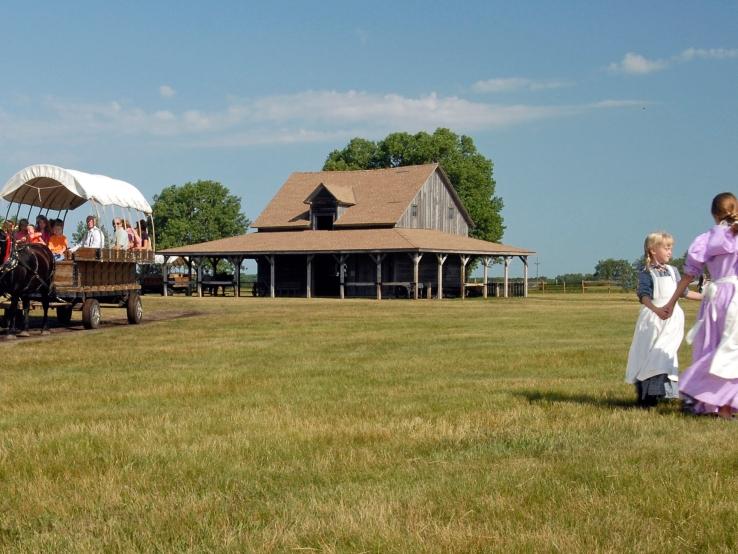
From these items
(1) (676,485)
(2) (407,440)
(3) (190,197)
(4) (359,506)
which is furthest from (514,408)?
(3) (190,197)

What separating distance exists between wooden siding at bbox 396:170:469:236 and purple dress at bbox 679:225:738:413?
45.4m

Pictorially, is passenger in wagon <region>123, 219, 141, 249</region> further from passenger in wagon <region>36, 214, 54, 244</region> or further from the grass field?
the grass field

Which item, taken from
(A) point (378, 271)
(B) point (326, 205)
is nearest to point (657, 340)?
(A) point (378, 271)

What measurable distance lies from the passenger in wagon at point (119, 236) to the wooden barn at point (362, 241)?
26.3 metres

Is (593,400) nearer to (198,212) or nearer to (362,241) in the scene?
(362,241)

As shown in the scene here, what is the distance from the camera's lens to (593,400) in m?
9.76

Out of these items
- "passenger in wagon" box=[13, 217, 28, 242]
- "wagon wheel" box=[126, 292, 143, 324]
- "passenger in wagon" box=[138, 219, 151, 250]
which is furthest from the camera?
"passenger in wagon" box=[138, 219, 151, 250]

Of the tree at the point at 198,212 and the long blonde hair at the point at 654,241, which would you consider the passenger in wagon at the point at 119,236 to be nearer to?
the long blonde hair at the point at 654,241

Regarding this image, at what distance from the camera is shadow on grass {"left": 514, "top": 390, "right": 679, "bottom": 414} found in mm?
9164

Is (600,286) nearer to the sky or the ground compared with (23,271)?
nearer to the ground

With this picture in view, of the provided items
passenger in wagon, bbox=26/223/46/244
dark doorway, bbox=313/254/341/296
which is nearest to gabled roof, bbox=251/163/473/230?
dark doorway, bbox=313/254/341/296

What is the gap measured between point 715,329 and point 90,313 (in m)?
15.8

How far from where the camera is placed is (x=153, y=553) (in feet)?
14.5

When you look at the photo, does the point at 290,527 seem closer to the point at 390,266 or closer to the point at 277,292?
the point at 390,266
